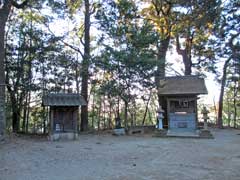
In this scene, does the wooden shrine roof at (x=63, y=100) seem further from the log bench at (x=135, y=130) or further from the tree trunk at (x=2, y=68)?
the log bench at (x=135, y=130)

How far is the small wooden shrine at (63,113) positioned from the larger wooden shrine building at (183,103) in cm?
485

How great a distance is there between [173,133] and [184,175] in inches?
346

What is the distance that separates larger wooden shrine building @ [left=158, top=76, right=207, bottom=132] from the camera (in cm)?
1428

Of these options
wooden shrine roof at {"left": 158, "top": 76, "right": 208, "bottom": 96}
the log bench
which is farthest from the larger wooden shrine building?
the log bench

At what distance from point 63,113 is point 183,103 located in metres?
6.21

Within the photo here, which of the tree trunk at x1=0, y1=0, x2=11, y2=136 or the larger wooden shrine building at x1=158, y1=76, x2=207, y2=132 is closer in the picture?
the tree trunk at x1=0, y1=0, x2=11, y2=136

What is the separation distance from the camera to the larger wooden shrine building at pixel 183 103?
46.9ft

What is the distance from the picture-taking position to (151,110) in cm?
2255

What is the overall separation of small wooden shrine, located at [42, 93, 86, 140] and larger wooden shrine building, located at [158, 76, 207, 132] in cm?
485

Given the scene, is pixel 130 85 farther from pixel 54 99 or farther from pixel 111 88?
pixel 54 99

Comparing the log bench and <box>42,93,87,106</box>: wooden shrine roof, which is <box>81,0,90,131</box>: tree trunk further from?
<box>42,93,87,106</box>: wooden shrine roof

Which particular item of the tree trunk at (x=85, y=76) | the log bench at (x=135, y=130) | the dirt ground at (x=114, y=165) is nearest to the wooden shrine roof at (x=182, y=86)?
the log bench at (x=135, y=130)

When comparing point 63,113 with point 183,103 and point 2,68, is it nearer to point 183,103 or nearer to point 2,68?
point 2,68

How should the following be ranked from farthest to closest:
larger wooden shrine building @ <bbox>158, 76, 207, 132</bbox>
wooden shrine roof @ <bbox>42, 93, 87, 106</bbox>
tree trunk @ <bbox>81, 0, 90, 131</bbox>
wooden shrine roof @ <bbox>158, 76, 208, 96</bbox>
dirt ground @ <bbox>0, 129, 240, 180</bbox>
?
tree trunk @ <bbox>81, 0, 90, 131</bbox>
wooden shrine roof @ <bbox>158, 76, 208, 96</bbox>
larger wooden shrine building @ <bbox>158, 76, 207, 132</bbox>
wooden shrine roof @ <bbox>42, 93, 87, 106</bbox>
dirt ground @ <bbox>0, 129, 240, 180</bbox>
